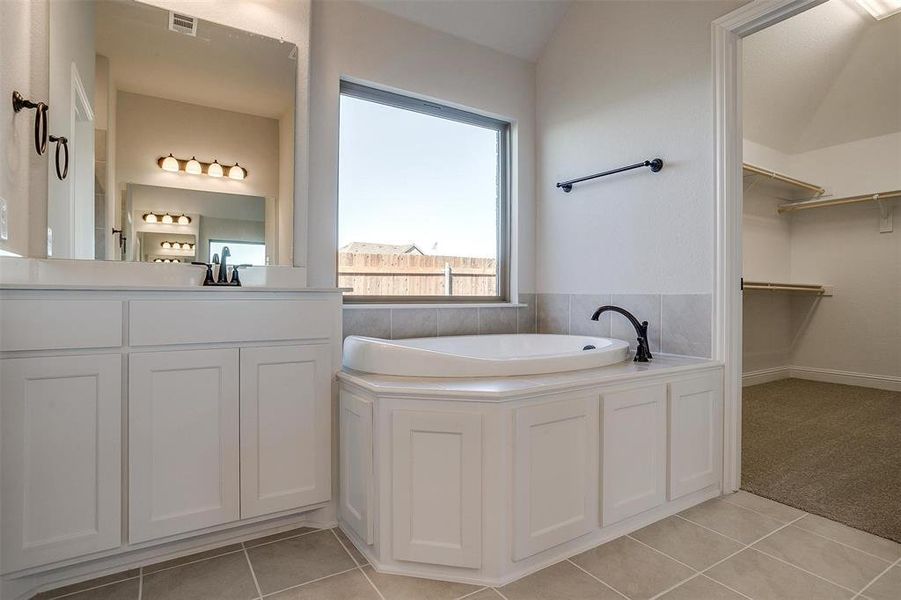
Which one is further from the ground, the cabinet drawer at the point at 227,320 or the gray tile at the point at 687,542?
the cabinet drawer at the point at 227,320

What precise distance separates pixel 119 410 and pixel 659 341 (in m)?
2.26

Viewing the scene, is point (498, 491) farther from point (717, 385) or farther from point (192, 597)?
point (717, 385)

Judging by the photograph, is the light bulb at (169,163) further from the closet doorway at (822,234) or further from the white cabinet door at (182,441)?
the closet doorway at (822,234)

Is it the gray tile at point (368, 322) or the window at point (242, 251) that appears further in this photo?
the gray tile at point (368, 322)

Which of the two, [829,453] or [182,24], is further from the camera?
[829,453]

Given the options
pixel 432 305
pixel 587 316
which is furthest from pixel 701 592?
pixel 432 305

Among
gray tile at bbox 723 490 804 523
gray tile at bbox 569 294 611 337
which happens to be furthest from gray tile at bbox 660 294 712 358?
gray tile at bbox 723 490 804 523

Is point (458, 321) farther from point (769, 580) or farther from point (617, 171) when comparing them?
point (769, 580)

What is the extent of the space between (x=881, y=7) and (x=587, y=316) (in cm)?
312

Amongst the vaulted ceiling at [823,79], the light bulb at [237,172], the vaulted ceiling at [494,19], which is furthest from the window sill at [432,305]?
the vaulted ceiling at [823,79]

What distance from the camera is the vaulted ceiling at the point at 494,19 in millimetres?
2617

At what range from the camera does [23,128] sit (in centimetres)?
158

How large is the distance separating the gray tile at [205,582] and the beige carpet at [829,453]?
212cm

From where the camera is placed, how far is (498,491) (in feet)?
4.70
